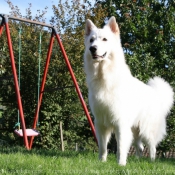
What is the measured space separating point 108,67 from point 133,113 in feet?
2.68

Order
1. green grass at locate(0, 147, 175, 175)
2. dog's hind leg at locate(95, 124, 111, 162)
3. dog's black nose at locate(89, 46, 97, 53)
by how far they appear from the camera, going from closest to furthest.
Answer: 1. green grass at locate(0, 147, 175, 175)
2. dog's black nose at locate(89, 46, 97, 53)
3. dog's hind leg at locate(95, 124, 111, 162)

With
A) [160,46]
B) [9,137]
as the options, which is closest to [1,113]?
[9,137]

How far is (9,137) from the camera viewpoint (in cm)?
1202

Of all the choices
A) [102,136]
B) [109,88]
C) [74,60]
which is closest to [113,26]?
[109,88]

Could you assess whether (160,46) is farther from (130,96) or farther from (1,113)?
(130,96)

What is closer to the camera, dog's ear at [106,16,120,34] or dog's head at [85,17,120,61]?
dog's head at [85,17,120,61]

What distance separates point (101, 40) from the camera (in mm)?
5219

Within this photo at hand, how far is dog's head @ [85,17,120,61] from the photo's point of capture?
511 cm

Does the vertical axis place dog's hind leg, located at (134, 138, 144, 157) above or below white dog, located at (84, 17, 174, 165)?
below

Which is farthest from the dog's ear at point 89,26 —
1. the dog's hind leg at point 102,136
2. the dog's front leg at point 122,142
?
the dog's front leg at point 122,142

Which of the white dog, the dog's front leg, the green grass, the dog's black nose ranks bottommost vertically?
the green grass

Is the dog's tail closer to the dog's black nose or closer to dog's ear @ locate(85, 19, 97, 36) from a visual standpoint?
dog's ear @ locate(85, 19, 97, 36)

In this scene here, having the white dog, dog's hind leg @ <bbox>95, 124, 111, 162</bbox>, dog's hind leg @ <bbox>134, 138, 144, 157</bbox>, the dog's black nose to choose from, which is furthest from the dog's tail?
the dog's black nose

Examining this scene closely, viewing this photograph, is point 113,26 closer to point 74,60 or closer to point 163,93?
point 163,93
